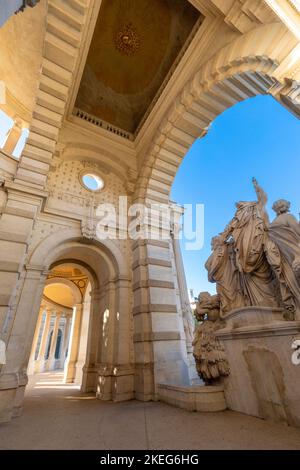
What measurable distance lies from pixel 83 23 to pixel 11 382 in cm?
907

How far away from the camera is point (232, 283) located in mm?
5133

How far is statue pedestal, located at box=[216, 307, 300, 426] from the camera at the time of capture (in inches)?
136

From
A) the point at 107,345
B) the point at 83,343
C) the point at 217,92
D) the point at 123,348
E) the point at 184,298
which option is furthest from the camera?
the point at 83,343

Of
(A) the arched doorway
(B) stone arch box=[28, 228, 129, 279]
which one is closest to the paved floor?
(A) the arched doorway

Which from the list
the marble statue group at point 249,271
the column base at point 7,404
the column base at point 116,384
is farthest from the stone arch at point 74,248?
the marble statue group at point 249,271

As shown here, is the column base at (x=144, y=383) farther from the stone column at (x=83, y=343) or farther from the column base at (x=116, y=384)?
the stone column at (x=83, y=343)

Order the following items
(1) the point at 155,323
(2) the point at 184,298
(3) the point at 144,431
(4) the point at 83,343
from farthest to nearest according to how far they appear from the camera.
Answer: (4) the point at 83,343 < (2) the point at 184,298 < (1) the point at 155,323 < (3) the point at 144,431

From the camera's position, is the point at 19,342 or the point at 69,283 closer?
the point at 19,342

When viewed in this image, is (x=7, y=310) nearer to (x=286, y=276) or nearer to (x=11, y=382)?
(x=11, y=382)

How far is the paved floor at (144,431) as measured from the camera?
2.94 metres

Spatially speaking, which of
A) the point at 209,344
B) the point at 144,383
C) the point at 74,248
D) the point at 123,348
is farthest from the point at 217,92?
the point at 144,383

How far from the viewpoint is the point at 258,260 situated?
447 cm

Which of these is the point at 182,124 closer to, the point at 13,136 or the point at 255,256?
the point at 255,256

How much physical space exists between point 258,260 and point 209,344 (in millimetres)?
2212
